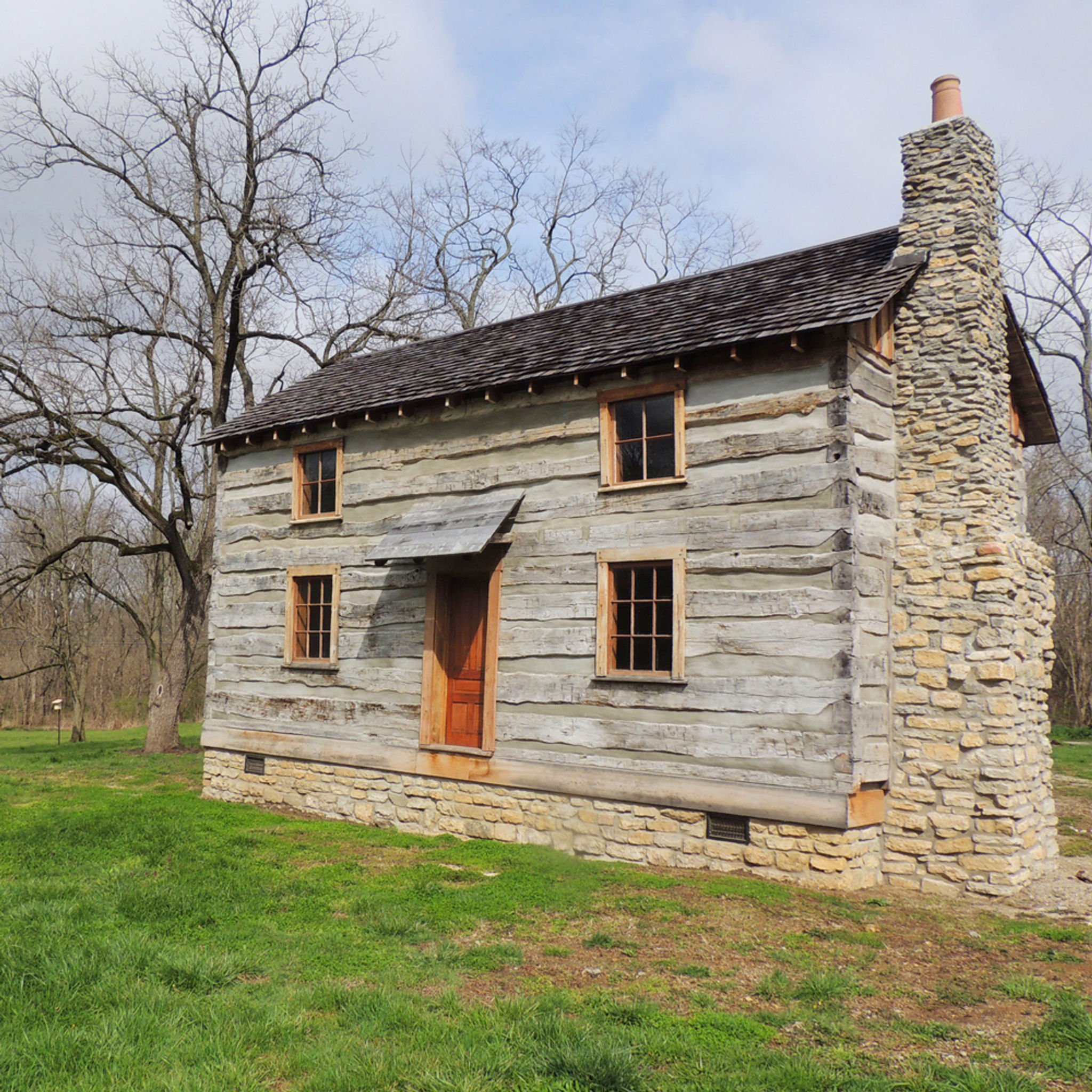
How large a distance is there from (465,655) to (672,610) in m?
3.04

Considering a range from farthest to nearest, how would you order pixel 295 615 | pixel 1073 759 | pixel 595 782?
pixel 1073 759
pixel 295 615
pixel 595 782

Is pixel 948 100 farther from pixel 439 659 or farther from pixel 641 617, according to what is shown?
pixel 439 659

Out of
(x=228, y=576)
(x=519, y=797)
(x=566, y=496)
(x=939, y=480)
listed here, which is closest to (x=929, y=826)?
(x=939, y=480)

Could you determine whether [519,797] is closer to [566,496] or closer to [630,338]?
[566,496]

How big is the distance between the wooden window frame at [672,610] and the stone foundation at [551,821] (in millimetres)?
1314

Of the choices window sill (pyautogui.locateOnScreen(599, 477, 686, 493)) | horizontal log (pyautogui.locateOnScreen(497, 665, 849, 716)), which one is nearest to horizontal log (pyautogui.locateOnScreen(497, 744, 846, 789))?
horizontal log (pyautogui.locateOnScreen(497, 665, 849, 716))

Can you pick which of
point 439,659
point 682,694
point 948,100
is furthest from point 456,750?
point 948,100

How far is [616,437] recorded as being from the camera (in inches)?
419

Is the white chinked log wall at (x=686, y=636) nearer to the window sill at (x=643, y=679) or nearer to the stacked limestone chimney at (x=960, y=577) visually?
the window sill at (x=643, y=679)

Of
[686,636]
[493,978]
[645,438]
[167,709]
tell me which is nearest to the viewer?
[493,978]

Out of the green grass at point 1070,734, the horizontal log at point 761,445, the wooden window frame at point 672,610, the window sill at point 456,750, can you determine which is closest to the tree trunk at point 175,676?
the window sill at point 456,750

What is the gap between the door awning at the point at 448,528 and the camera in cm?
1085

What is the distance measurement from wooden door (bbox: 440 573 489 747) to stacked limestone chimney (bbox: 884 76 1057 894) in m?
4.71

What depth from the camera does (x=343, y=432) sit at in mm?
13281
